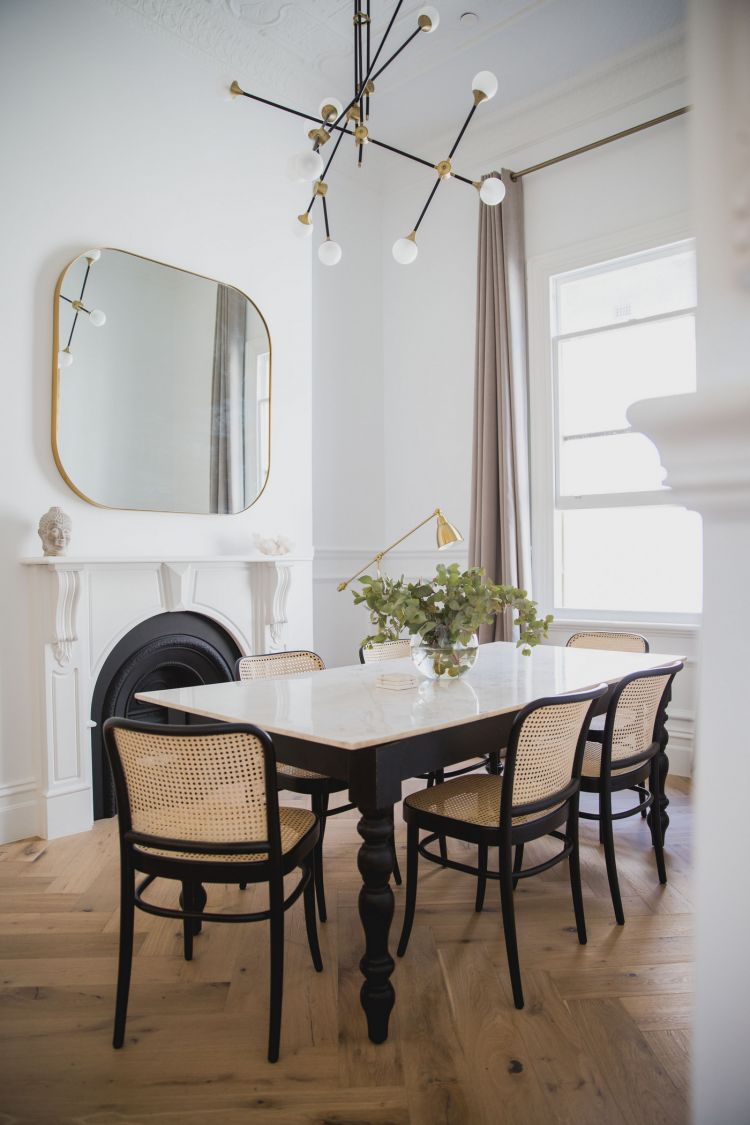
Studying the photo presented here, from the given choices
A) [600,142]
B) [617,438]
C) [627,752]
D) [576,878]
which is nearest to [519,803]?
[576,878]

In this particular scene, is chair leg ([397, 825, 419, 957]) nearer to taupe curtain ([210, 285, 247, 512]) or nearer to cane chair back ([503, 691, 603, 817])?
cane chair back ([503, 691, 603, 817])

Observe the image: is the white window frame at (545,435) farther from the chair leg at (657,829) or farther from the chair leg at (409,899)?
the chair leg at (409,899)

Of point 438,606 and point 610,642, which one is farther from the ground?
point 438,606

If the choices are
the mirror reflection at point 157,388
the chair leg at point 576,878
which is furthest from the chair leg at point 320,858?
the mirror reflection at point 157,388

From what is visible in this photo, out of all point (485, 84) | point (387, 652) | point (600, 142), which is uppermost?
point (600, 142)

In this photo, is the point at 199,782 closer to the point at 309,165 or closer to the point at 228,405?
the point at 309,165

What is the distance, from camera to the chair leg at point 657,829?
8.56 ft

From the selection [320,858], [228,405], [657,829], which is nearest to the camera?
[320,858]

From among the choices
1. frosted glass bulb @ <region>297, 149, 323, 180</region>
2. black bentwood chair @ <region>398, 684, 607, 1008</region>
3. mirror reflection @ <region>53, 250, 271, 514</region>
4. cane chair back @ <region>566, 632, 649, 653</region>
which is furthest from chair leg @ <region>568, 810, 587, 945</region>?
mirror reflection @ <region>53, 250, 271, 514</region>

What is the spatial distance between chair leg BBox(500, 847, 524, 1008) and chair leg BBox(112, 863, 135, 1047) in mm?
927

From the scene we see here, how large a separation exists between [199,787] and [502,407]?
340 centimetres

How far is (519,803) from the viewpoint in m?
1.96

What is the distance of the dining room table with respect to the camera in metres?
1.74

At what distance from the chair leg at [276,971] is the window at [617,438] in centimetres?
313
